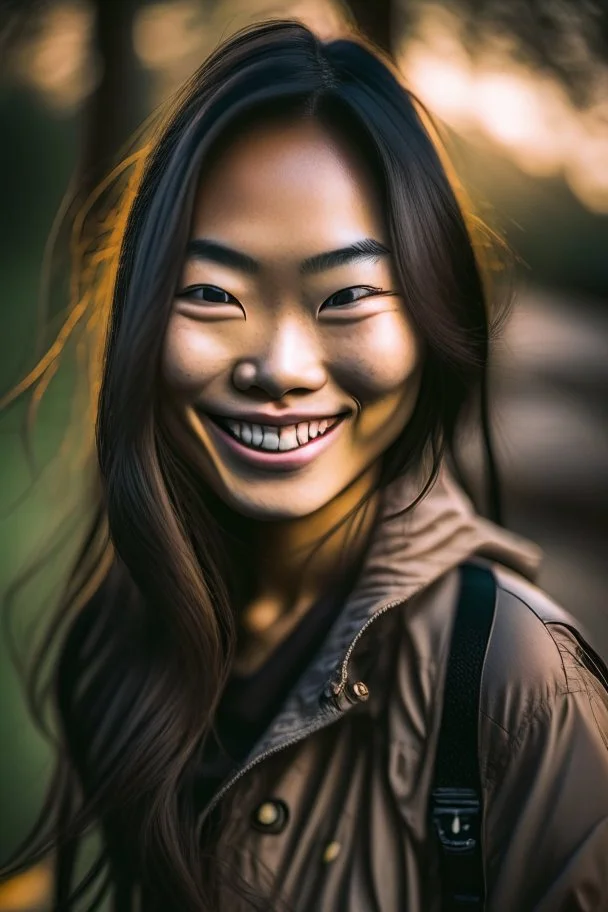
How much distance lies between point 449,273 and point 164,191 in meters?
0.57

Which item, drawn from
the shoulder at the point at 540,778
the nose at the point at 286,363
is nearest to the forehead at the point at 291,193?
the nose at the point at 286,363

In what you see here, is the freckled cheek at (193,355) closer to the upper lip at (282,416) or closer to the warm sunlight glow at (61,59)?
the upper lip at (282,416)

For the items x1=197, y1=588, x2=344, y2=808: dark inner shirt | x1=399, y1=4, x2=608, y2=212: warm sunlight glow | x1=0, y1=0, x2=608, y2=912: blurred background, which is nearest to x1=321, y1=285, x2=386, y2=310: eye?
x1=0, y1=0, x2=608, y2=912: blurred background

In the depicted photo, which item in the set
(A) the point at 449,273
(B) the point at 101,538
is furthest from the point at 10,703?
(A) the point at 449,273

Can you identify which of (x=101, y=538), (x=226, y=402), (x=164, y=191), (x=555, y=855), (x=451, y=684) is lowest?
(x=555, y=855)

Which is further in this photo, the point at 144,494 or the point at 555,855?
the point at 144,494

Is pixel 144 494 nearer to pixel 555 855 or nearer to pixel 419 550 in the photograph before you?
pixel 419 550

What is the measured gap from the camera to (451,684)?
6.70ft

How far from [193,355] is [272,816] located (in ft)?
2.90

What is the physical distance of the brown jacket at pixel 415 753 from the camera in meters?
1.99

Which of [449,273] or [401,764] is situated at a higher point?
[449,273]

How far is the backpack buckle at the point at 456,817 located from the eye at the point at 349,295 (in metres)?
0.91

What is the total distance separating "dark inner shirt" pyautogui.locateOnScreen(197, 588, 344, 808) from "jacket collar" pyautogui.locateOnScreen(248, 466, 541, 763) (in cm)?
5

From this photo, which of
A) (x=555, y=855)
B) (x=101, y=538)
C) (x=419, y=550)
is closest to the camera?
(x=555, y=855)
